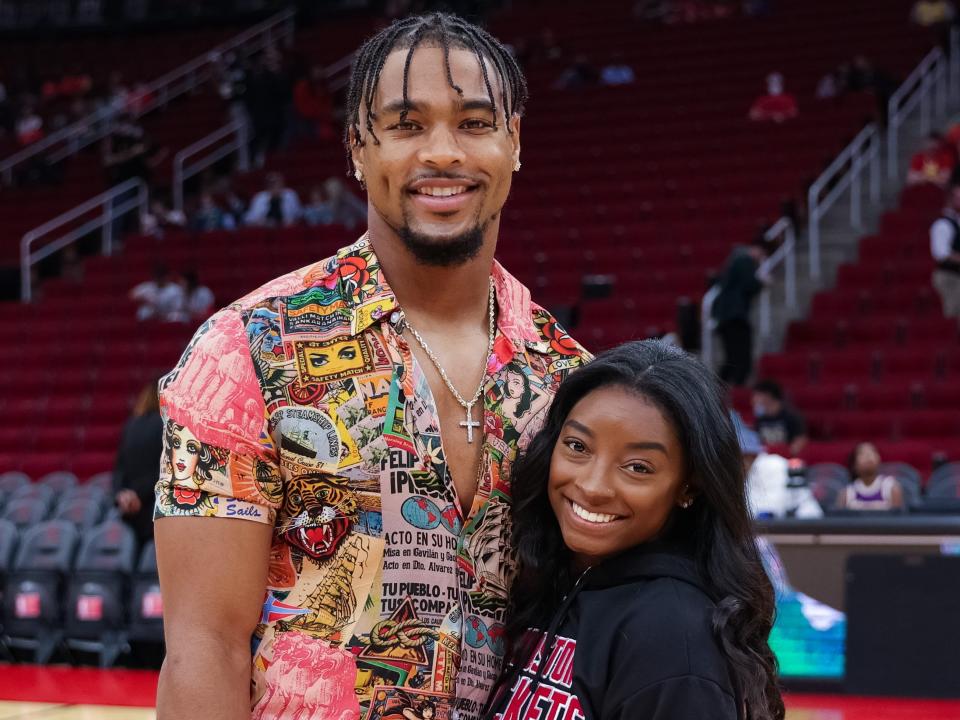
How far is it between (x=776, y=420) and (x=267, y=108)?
9.61m

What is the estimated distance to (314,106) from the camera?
658 inches

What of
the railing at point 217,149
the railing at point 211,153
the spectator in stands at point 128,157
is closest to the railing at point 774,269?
the railing at point 217,149

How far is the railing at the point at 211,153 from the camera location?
1627 centimetres

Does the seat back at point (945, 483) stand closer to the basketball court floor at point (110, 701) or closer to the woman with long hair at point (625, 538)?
the basketball court floor at point (110, 701)

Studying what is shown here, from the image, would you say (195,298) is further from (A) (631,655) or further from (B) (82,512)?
(A) (631,655)

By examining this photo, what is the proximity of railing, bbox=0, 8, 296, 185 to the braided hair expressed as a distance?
16.3 m

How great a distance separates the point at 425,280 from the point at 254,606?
506 millimetres

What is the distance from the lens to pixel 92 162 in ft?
57.9

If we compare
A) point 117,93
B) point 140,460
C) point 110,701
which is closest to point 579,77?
point 117,93

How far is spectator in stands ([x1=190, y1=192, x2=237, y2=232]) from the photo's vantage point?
14.8 m

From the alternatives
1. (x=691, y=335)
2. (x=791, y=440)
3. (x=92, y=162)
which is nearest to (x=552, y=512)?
(x=791, y=440)

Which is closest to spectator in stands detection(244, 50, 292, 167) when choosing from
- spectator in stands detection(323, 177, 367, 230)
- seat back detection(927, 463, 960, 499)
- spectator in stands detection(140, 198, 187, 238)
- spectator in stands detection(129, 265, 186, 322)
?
spectator in stands detection(140, 198, 187, 238)

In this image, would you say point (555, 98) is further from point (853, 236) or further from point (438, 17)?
point (438, 17)

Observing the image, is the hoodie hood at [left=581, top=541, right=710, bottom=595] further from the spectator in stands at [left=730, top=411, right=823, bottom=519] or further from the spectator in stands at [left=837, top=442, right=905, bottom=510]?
the spectator in stands at [left=837, top=442, right=905, bottom=510]
